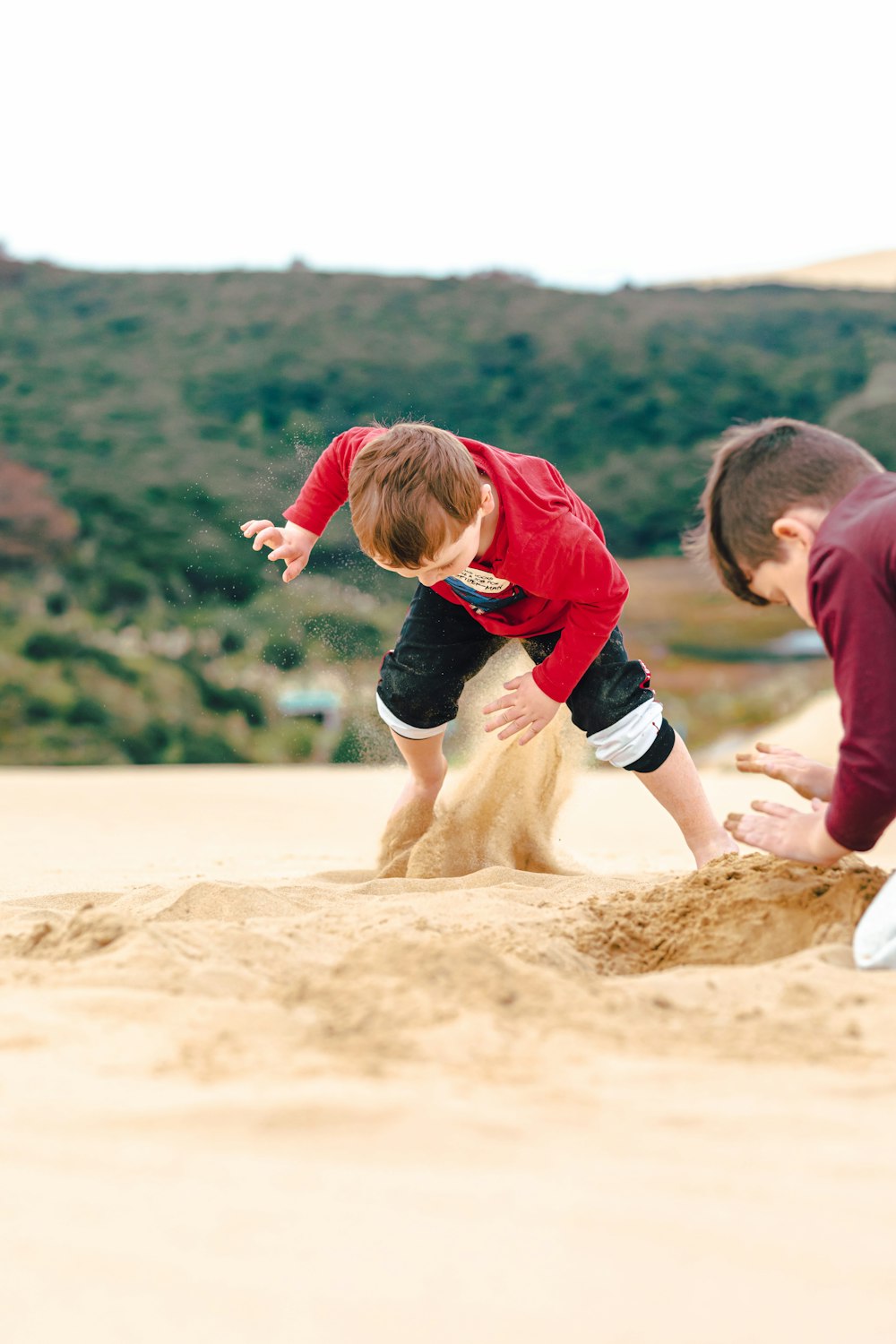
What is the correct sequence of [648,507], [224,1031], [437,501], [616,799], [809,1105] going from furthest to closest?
[648,507] → [616,799] → [437,501] → [224,1031] → [809,1105]

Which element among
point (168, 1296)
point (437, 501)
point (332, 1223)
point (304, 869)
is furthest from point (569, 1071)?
point (304, 869)

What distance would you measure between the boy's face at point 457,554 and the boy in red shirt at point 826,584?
0.51 metres

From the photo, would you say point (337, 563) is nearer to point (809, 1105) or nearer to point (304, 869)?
point (304, 869)

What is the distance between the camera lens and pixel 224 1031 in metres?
1.42

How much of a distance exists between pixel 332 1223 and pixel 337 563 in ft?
9.10

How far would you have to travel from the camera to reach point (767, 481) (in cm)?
192

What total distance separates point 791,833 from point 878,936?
241 mm

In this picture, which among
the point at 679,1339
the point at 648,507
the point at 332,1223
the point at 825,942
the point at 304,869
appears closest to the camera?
the point at 679,1339

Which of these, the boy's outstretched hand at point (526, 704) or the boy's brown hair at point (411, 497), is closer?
the boy's brown hair at point (411, 497)

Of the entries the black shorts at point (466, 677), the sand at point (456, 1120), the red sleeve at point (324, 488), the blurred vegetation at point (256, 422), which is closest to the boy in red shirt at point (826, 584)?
the sand at point (456, 1120)

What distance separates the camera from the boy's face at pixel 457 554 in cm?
238

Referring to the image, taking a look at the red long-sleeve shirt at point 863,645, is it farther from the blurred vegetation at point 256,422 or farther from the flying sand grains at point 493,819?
the blurred vegetation at point 256,422

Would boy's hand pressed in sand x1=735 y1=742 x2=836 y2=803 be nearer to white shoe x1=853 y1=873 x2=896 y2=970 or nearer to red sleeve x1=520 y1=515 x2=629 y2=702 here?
white shoe x1=853 y1=873 x2=896 y2=970

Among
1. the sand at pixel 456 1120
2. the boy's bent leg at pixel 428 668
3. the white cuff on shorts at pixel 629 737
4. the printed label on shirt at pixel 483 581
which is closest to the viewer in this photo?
the sand at pixel 456 1120
